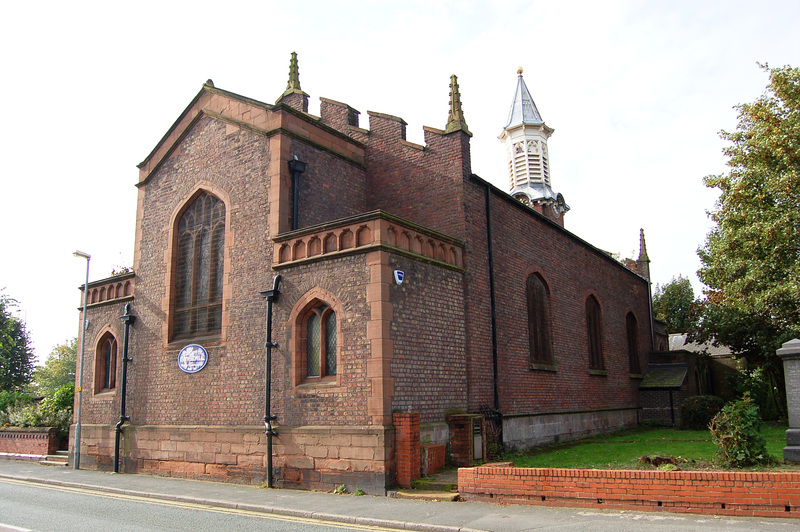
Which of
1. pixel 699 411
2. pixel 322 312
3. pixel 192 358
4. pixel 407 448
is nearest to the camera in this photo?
pixel 407 448

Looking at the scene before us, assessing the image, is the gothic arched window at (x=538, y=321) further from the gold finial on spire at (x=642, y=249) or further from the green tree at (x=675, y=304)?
the green tree at (x=675, y=304)

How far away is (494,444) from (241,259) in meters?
7.74

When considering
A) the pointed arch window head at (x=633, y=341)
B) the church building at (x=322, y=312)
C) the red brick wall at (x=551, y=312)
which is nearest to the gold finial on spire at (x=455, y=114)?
the church building at (x=322, y=312)

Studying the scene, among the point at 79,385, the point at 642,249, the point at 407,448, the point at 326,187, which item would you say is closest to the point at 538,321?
the point at 326,187

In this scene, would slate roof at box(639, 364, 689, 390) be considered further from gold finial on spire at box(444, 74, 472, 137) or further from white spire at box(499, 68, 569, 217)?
gold finial on spire at box(444, 74, 472, 137)

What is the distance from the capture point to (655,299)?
2013 inches

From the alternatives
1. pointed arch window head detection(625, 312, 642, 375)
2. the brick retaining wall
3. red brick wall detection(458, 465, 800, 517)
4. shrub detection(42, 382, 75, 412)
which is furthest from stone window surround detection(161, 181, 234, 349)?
pointed arch window head detection(625, 312, 642, 375)

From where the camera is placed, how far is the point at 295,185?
50.3 feet

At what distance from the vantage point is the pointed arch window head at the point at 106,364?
Result: 18.9 metres

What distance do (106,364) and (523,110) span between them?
97.2 ft

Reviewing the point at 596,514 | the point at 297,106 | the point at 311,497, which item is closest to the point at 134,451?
the point at 311,497

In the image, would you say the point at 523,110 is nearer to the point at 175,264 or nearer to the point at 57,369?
the point at 175,264

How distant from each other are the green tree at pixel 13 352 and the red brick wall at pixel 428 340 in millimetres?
35249

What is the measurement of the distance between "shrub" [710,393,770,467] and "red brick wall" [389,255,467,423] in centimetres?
568
